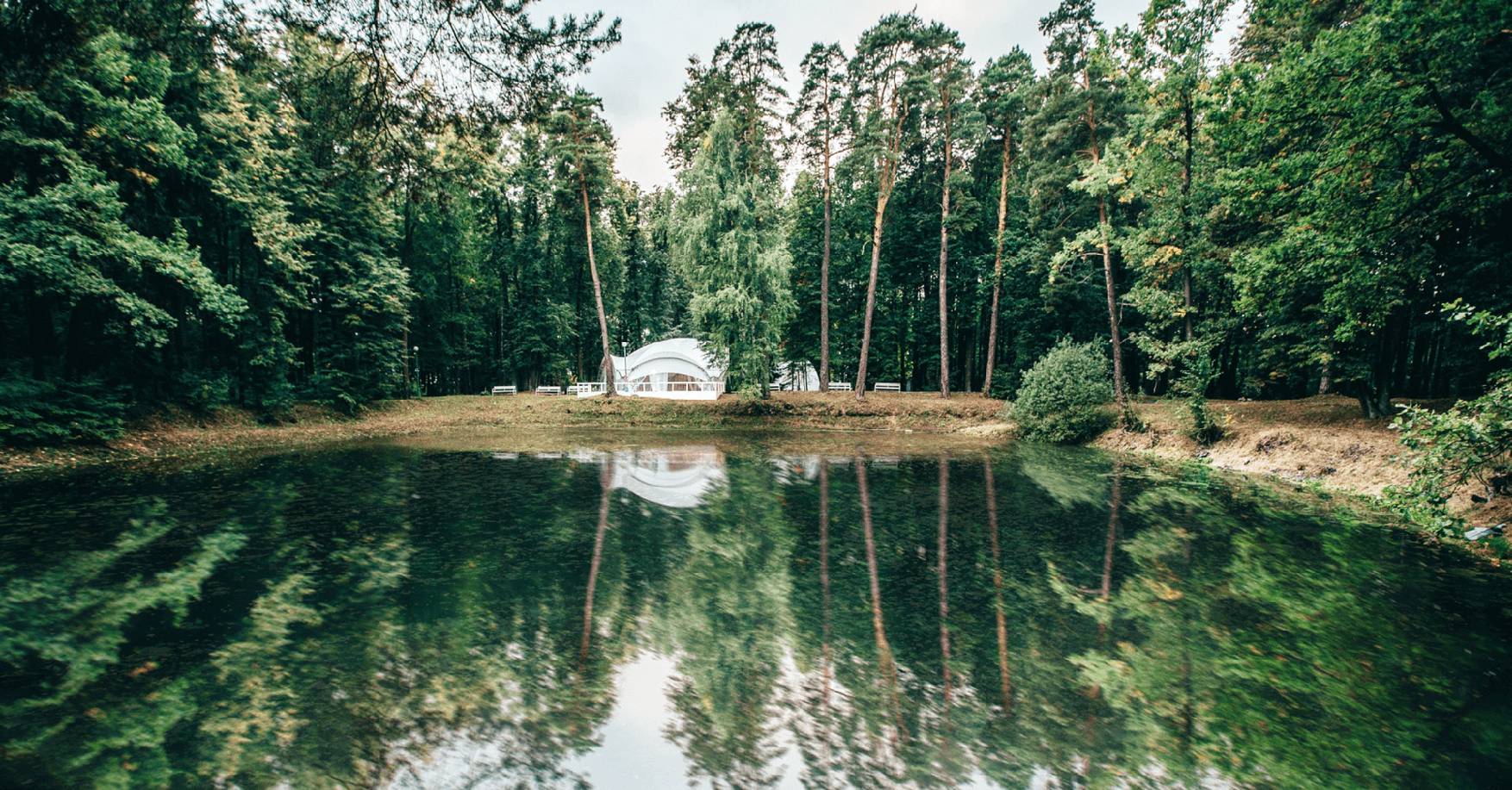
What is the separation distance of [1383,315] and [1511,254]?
182cm

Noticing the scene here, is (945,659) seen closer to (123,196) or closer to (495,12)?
(495,12)

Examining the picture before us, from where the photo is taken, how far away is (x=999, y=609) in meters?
6.20

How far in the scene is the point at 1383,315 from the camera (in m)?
11.7

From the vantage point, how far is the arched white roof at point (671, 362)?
1569 inches

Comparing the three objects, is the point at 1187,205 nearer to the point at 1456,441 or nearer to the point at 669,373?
the point at 1456,441

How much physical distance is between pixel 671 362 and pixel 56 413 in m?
28.5

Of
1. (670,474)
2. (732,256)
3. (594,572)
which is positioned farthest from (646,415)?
(594,572)

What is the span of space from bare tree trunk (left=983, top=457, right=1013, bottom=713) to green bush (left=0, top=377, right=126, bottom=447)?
69.2ft

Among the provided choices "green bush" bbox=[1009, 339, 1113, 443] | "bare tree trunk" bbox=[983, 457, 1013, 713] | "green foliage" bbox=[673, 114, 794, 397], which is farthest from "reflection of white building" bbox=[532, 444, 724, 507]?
"green bush" bbox=[1009, 339, 1113, 443]

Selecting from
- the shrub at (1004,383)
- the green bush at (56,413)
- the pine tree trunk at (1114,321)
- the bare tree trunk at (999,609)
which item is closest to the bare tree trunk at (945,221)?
the shrub at (1004,383)

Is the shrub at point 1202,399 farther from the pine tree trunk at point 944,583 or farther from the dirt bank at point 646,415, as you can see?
the pine tree trunk at point 944,583

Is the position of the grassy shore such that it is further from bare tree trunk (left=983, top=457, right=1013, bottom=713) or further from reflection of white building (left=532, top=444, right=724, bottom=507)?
bare tree trunk (left=983, top=457, right=1013, bottom=713)

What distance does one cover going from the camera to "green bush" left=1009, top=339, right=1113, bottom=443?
20.8 meters

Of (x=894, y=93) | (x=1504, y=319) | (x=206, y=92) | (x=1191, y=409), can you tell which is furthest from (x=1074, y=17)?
(x=206, y=92)
